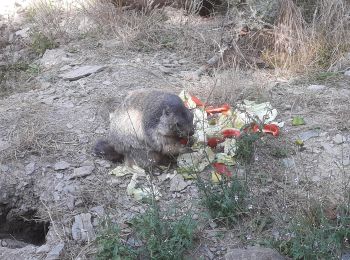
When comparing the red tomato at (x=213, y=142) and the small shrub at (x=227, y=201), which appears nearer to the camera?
the small shrub at (x=227, y=201)

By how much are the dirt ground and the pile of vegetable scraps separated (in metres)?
0.19

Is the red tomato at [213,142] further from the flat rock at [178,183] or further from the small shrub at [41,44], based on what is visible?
the small shrub at [41,44]

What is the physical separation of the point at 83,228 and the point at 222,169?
134cm

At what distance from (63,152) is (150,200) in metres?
1.54

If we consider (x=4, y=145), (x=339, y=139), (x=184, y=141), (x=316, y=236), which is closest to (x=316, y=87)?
(x=339, y=139)

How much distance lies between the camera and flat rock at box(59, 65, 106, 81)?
6.96 meters

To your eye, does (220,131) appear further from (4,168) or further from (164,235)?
(4,168)

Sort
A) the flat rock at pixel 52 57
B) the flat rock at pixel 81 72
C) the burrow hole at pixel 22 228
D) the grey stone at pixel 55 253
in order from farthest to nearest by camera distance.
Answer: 1. the flat rock at pixel 52 57
2. the flat rock at pixel 81 72
3. the burrow hole at pixel 22 228
4. the grey stone at pixel 55 253

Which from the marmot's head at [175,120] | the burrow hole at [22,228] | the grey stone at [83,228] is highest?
the marmot's head at [175,120]

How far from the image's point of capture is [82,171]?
518 cm

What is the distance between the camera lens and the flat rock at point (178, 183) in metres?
4.89

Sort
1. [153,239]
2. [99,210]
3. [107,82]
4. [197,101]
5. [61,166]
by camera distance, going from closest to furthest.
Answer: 1. [153,239]
2. [99,210]
3. [61,166]
4. [197,101]
5. [107,82]

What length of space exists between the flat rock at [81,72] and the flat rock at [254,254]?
3721mm

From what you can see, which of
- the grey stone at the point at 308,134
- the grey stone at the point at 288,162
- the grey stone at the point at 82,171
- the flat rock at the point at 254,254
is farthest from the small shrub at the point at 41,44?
the flat rock at the point at 254,254
